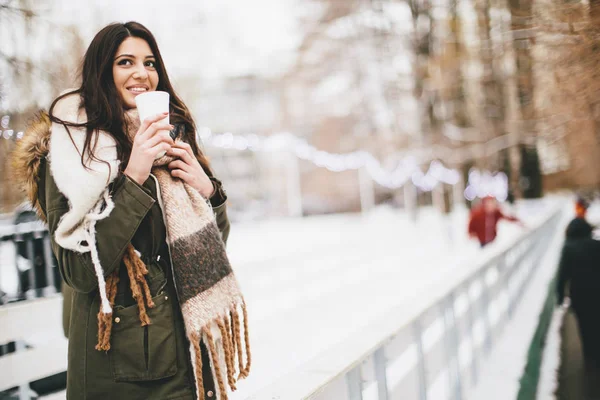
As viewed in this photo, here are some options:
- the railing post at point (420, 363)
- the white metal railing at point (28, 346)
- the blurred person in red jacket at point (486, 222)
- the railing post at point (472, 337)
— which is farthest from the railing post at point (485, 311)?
the blurred person in red jacket at point (486, 222)

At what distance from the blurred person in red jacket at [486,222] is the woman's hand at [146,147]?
1000 cm

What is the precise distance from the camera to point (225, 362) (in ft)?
4.76

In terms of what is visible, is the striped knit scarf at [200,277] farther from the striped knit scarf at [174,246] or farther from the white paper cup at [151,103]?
the white paper cup at [151,103]

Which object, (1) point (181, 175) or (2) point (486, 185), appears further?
(2) point (486, 185)

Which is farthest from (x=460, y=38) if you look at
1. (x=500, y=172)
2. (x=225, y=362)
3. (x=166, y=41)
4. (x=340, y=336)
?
(x=225, y=362)

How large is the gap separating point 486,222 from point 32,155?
33.3 ft

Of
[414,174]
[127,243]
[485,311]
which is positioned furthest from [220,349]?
[414,174]

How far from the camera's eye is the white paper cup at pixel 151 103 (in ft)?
4.44

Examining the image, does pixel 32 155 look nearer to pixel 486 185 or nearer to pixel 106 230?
pixel 106 230

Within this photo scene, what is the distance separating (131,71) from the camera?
152cm

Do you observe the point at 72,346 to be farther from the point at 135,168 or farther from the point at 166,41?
the point at 166,41

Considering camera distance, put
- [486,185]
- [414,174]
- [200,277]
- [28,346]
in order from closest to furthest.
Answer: [200,277] → [28,346] → [486,185] → [414,174]

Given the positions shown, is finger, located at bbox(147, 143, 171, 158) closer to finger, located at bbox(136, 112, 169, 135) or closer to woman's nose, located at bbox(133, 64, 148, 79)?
finger, located at bbox(136, 112, 169, 135)

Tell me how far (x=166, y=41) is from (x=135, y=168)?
14241mm
